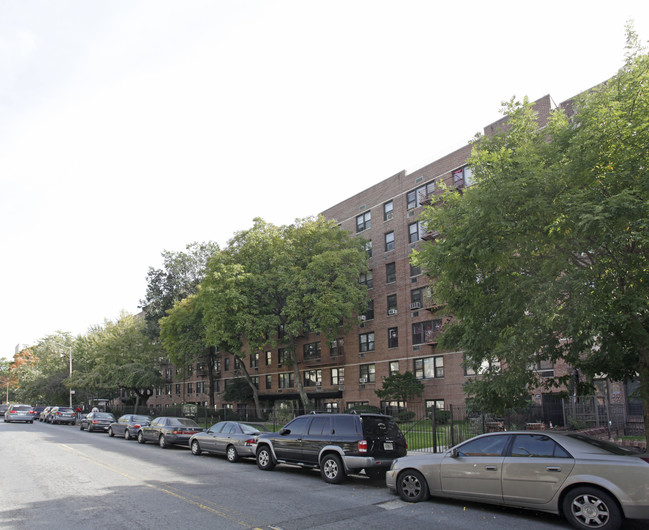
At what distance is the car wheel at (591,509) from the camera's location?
289 inches

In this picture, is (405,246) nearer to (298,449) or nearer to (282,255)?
(282,255)

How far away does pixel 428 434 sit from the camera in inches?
773

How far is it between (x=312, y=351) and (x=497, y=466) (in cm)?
3689

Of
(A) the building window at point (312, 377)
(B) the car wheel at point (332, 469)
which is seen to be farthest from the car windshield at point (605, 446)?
(A) the building window at point (312, 377)

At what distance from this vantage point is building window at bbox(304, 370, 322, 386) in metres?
44.4

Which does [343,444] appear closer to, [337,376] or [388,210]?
[388,210]

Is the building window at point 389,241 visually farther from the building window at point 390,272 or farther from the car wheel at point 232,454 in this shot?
the car wheel at point 232,454

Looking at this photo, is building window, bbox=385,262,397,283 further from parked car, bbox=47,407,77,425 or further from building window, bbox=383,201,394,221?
parked car, bbox=47,407,77,425

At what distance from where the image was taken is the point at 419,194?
38.1 meters

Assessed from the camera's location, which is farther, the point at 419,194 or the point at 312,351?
the point at 312,351

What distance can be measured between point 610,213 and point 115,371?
52621 mm

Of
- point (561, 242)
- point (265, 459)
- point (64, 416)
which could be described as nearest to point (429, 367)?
point (265, 459)

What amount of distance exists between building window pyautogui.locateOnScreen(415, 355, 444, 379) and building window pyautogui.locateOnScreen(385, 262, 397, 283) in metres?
6.76

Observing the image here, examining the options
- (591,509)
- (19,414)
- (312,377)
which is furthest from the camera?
(19,414)
